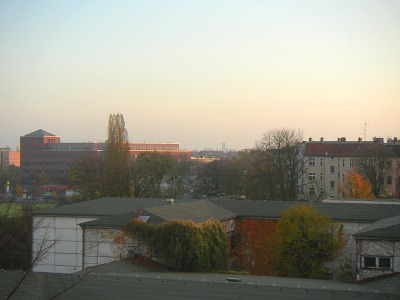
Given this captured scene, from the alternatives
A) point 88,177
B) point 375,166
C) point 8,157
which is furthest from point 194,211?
point 8,157

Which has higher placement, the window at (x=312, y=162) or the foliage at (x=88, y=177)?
the window at (x=312, y=162)

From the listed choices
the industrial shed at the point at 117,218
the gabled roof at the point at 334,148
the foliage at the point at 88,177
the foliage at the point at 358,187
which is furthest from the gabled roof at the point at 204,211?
the gabled roof at the point at 334,148

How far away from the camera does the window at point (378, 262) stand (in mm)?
23250

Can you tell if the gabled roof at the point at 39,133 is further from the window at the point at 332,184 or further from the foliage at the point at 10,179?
the window at the point at 332,184

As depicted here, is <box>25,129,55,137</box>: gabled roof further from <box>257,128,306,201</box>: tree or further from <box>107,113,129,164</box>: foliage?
<box>257,128,306,201</box>: tree

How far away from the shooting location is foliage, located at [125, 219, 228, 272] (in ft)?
78.4

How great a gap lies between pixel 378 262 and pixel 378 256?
211 mm

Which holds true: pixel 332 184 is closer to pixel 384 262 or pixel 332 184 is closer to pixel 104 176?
pixel 104 176

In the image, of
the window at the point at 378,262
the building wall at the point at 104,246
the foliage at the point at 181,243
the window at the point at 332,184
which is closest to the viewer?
the window at the point at 378,262

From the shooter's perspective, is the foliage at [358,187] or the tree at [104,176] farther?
the foliage at [358,187]

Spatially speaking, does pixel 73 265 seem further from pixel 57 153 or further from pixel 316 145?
pixel 57 153

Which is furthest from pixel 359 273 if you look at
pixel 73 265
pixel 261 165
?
pixel 261 165

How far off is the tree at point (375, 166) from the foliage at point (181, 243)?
35719 millimetres

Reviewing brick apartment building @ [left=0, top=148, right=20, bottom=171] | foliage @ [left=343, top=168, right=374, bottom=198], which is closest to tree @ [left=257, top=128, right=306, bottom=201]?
foliage @ [left=343, top=168, right=374, bottom=198]
